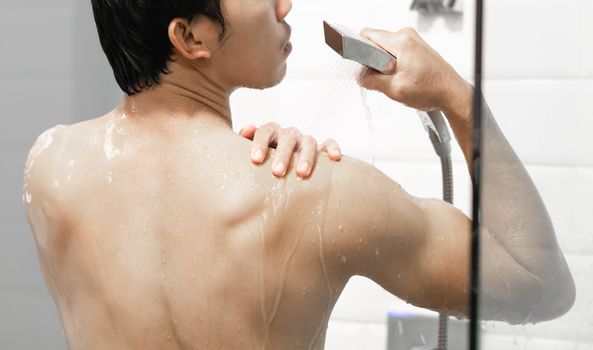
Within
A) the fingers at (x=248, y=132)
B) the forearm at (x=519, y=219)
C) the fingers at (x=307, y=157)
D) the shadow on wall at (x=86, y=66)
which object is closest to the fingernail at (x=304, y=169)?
the fingers at (x=307, y=157)

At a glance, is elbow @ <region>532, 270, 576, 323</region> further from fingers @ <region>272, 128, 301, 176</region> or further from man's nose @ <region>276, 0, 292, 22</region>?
man's nose @ <region>276, 0, 292, 22</region>

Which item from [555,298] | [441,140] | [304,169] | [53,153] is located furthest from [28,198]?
[555,298]

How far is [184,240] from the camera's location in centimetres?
83

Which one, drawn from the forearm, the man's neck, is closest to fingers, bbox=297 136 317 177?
the man's neck

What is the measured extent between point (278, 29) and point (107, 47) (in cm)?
19

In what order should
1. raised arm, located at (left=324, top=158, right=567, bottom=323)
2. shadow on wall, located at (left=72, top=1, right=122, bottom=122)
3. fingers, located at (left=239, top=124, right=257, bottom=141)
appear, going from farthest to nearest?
shadow on wall, located at (left=72, top=1, right=122, bottom=122) → fingers, located at (left=239, top=124, right=257, bottom=141) → raised arm, located at (left=324, top=158, right=567, bottom=323)

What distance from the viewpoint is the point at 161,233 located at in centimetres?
84

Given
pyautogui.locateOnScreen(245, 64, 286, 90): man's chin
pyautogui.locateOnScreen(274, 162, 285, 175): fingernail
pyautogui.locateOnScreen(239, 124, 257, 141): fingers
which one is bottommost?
pyautogui.locateOnScreen(239, 124, 257, 141): fingers

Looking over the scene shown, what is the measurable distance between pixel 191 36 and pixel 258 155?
5.8 inches

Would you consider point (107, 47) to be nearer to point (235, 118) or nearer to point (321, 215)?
point (321, 215)

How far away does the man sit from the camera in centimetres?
80

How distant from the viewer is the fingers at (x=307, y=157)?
80 cm

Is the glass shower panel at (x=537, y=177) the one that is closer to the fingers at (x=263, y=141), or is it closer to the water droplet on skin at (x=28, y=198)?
the fingers at (x=263, y=141)

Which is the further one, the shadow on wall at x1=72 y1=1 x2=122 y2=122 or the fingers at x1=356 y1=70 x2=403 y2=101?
the shadow on wall at x1=72 y1=1 x2=122 y2=122
